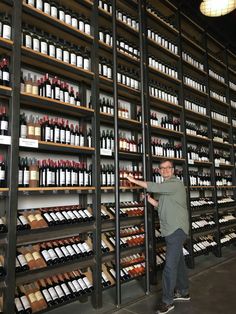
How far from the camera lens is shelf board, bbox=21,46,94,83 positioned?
253 centimetres

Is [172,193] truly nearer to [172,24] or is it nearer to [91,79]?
[91,79]

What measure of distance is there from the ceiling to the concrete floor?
417 cm

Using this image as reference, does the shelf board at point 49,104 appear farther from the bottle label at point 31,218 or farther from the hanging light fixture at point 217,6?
the hanging light fixture at point 217,6

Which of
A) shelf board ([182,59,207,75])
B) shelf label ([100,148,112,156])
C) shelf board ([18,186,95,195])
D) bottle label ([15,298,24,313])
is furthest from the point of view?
shelf board ([182,59,207,75])

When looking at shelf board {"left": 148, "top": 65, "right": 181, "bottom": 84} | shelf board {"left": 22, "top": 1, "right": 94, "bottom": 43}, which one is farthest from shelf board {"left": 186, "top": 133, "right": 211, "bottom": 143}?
shelf board {"left": 22, "top": 1, "right": 94, "bottom": 43}

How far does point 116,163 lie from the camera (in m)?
2.99

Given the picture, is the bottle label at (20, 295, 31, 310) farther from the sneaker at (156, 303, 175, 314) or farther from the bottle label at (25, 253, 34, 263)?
the sneaker at (156, 303, 175, 314)

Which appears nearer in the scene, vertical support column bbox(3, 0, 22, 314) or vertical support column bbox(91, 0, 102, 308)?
vertical support column bbox(3, 0, 22, 314)

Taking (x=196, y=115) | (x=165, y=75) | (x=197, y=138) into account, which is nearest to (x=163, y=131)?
(x=165, y=75)

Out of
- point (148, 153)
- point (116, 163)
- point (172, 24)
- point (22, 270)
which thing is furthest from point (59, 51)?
point (172, 24)

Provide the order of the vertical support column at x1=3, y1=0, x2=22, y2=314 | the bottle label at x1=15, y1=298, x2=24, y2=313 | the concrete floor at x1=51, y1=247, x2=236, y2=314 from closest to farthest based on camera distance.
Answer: the vertical support column at x1=3, y1=0, x2=22, y2=314 < the bottle label at x1=15, y1=298, x2=24, y2=313 < the concrete floor at x1=51, y1=247, x2=236, y2=314

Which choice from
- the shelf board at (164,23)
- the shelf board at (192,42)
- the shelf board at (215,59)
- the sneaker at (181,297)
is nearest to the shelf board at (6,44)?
the shelf board at (164,23)

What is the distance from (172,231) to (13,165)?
1605mm

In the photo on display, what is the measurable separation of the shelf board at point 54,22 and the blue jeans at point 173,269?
226 centimetres
